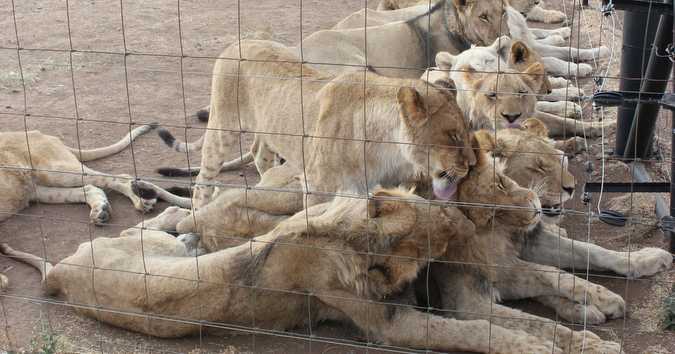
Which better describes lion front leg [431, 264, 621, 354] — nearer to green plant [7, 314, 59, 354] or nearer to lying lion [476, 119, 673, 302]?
lying lion [476, 119, 673, 302]

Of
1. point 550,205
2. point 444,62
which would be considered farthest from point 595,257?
point 444,62

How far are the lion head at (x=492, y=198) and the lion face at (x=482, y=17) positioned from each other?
3.48 metres

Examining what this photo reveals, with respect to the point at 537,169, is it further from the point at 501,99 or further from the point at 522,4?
the point at 522,4

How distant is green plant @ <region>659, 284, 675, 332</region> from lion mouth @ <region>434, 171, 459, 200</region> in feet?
3.66

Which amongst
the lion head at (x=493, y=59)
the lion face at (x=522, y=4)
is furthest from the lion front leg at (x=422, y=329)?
the lion face at (x=522, y=4)

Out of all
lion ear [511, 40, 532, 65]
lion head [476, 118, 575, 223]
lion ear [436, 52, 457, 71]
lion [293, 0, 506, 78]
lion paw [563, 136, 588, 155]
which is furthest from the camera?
lion [293, 0, 506, 78]

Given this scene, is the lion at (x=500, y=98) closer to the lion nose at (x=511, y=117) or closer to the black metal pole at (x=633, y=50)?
the lion nose at (x=511, y=117)

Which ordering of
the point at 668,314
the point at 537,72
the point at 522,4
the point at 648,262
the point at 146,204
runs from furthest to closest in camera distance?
the point at 522,4, the point at 146,204, the point at 537,72, the point at 648,262, the point at 668,314

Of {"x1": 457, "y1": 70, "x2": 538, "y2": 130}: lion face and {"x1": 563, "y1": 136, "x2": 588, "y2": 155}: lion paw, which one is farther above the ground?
{"x1": 457, "y1": 70, "x2": 538, "y2": 130}: lion face

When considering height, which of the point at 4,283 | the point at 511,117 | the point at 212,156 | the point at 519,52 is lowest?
the point at 4,283

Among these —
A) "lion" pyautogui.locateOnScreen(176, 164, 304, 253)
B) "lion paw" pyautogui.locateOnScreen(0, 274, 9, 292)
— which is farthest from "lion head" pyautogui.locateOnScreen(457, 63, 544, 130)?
"lion paw" pyautogui.locateOnScreen(0, 274, 9, 292)

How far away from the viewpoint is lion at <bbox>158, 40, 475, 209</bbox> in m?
3.50

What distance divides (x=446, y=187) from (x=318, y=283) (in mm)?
803

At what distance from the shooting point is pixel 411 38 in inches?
276
